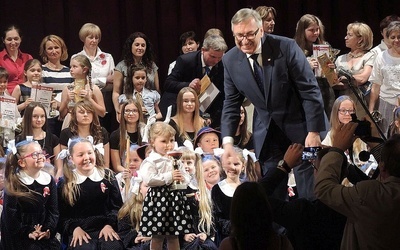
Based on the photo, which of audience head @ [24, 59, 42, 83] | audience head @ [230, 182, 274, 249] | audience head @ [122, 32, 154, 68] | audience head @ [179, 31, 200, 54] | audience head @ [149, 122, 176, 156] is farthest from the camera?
audience head @ [179, 31, 200, 54]

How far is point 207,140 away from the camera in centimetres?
650

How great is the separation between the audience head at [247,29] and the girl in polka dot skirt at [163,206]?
3.37ft

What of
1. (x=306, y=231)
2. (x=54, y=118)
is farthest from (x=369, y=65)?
(x=306, y=231)

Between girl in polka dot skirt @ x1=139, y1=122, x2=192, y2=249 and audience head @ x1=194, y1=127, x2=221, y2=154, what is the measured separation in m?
1.10

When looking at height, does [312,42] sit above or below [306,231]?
above

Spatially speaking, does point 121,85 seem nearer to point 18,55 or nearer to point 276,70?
point 18,55

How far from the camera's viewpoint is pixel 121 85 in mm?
A: 7531

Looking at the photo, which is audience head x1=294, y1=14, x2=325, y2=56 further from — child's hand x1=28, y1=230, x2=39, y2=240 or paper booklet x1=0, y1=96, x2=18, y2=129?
child's hand x1=28, y1=230, x2=39, y2=240

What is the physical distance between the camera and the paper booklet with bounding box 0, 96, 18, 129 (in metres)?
6.72

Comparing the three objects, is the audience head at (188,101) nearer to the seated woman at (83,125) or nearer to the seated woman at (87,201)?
the seated woman at (83,125)

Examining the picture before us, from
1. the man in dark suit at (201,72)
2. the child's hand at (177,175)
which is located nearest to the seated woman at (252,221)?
the child's hand at (177,175)

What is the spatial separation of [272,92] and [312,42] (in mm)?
2708

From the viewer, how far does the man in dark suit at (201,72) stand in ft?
22.6

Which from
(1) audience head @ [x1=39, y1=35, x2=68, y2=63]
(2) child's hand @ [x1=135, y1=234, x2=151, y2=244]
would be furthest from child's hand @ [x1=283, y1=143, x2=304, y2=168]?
(1) audience head @ [x1=39, y1=35, x2=68, y2=63]
